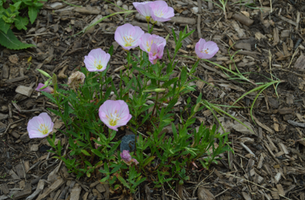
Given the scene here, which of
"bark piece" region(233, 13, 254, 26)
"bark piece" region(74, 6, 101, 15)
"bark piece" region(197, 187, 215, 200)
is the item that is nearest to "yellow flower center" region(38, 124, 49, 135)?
"bark piece" region(197, 187, 215, 200)

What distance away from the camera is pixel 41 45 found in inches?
126

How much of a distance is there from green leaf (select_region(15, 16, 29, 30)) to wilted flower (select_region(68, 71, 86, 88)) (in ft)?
5.47

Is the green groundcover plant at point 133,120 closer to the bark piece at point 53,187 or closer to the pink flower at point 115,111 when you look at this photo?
the pink flower at point 115,111

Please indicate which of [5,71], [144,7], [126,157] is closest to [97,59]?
[144,7]

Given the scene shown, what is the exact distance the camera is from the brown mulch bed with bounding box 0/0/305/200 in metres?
2.34

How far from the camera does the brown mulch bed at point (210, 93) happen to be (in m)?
2.34

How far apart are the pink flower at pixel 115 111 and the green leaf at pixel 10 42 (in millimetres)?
1754

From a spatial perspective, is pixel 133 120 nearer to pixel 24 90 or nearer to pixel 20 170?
pixel 20 170

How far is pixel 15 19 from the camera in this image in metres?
3.06

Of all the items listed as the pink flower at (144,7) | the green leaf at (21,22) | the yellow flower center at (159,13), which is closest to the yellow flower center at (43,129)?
the pink flower at (144,7)

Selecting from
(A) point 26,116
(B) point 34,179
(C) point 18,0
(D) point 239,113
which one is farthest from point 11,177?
(D) point 239,113

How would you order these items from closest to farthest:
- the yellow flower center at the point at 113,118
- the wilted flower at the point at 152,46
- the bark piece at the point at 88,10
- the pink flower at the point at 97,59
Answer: the yellow flower center at the point at 113,118
the wilted flower at the point at 152,46
the pink flower at the point at 97,59
the bark piece at the point at 88,10

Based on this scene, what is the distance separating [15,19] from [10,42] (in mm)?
283

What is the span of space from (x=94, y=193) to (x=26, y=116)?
1102 mm
